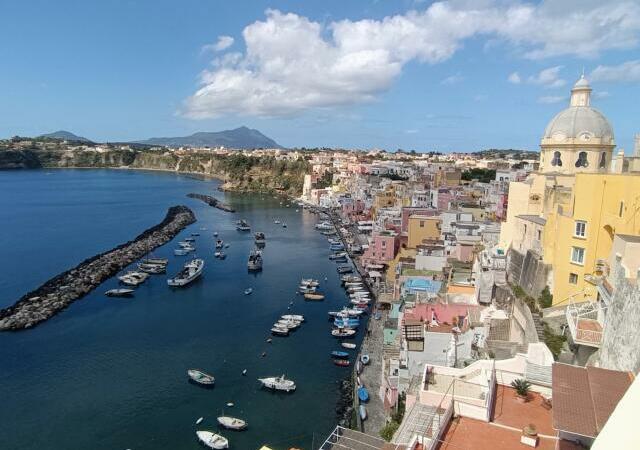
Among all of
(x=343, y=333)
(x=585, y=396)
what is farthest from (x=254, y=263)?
(x=585, y=396)

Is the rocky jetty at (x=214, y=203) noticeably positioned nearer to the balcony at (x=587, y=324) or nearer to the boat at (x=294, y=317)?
the boat at (x=294, y=317)

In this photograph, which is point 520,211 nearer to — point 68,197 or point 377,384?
point 377,384

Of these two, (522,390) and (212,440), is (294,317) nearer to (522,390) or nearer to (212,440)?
(212,440)

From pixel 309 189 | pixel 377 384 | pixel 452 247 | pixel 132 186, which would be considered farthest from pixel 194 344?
pixel 132 186

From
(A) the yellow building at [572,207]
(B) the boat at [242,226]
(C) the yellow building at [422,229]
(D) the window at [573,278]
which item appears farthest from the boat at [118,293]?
(D) the window at [573,278]

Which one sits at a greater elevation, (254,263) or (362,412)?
(254,263)

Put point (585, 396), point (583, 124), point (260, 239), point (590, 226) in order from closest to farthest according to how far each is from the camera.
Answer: point (585, 396), point (590, 226), point (583, 124), point (260, 239)

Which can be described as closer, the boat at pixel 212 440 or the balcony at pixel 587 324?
the balcony at pixel 587 324
